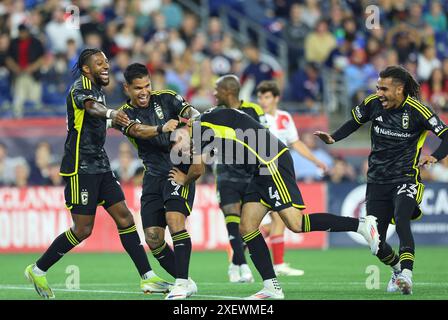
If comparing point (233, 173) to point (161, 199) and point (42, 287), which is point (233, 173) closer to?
point (161, 199)

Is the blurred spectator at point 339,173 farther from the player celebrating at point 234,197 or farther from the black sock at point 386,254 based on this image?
the black sock at point 386,254

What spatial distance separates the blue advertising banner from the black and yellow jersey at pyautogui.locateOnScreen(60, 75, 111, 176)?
8.45m

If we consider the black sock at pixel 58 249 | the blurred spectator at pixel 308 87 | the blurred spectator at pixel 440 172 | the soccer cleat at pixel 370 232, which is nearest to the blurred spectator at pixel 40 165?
the blurred spectator at pixel 308 87

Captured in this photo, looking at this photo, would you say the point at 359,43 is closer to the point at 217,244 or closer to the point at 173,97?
the point at 217,244

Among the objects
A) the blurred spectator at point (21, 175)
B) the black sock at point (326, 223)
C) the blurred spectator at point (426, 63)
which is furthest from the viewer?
the blurred spectator at point (426, 63)

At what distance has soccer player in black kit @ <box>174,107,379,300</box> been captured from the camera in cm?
1012

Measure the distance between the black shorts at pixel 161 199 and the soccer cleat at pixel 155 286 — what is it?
0.58 meters

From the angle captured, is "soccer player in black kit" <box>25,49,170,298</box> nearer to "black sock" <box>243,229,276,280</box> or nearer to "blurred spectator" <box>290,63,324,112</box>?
"black sock" <box>243,229,276,280</box>

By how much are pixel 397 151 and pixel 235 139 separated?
194cm

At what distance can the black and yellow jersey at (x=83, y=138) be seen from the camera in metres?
10.5

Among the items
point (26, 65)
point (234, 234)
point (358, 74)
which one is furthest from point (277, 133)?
point (358, 74)

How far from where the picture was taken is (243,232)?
10422 millimetres

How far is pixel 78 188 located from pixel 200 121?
1.51 m

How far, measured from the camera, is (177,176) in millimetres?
10414
